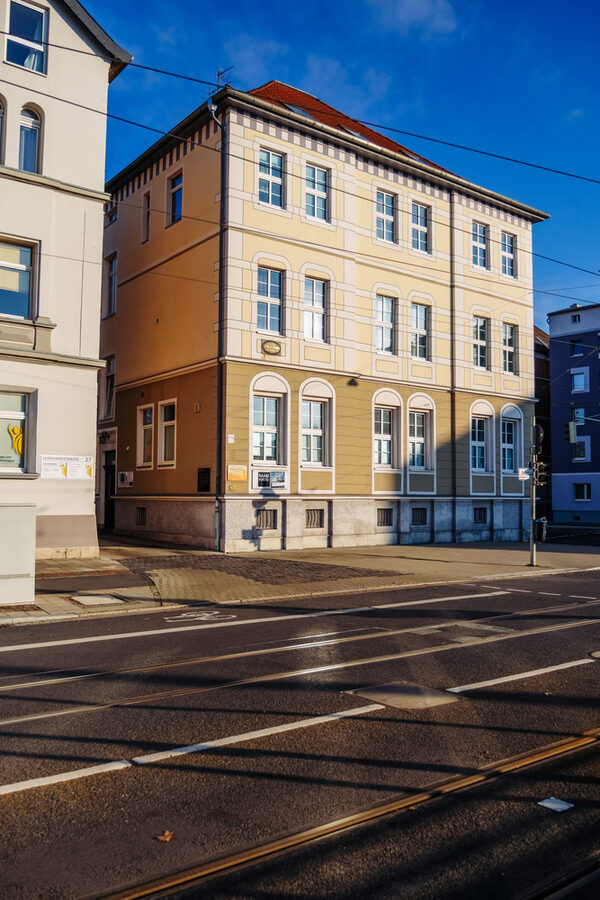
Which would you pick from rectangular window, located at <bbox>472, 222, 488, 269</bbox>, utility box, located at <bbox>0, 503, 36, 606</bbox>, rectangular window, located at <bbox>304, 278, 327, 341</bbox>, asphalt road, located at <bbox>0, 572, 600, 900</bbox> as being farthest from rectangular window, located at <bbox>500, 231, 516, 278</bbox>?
utility box, located at <bbox>0, 503, 36, 606</bbox>

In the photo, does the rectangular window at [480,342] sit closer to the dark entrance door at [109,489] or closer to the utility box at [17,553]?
the dark entrance door at [109,489]

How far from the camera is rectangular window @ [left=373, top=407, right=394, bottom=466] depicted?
88.2 ft

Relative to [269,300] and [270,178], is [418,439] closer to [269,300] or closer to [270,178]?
[269,300]

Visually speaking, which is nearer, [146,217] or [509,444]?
[146,217]

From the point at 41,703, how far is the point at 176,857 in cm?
320

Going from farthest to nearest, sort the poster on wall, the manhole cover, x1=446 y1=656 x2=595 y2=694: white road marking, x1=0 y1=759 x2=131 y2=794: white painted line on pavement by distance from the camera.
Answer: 1. the poster on wall
2. x1=446 y1=656 x2=595 y2=694: white road marking
3. the manhole cover
4. x1=0 y1=759 x2=131 y2=794: white painted line on pavement

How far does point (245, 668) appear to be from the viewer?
7.94 m

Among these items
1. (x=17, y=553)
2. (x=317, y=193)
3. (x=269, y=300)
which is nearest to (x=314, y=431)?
(x=269, y=300)

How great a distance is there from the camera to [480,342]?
3073 cm

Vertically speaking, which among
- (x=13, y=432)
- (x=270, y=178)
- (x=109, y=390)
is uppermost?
(x=270, y=178)

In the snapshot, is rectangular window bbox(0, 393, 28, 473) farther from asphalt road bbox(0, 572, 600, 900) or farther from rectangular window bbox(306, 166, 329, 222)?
rectangular window bbox(306, 166, 329, 222)

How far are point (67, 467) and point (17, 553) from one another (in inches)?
270

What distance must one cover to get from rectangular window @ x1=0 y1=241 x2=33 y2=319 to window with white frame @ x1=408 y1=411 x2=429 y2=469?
1432 centimetres

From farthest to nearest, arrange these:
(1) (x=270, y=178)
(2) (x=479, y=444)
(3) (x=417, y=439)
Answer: (2) (x=479, y=444) → (3) (x=417, y=439) → (1) (x=270, y=178)
